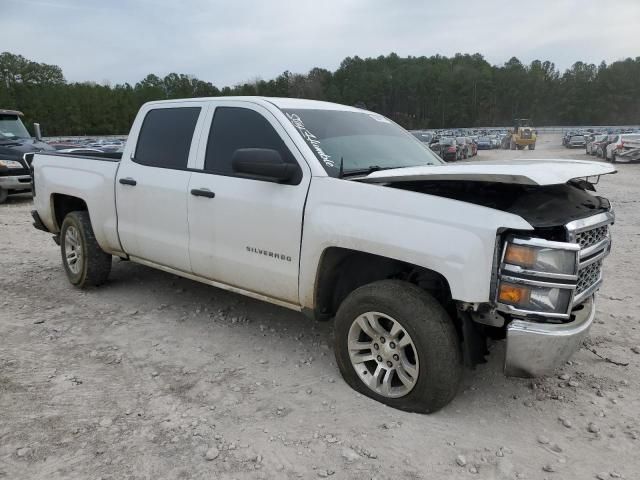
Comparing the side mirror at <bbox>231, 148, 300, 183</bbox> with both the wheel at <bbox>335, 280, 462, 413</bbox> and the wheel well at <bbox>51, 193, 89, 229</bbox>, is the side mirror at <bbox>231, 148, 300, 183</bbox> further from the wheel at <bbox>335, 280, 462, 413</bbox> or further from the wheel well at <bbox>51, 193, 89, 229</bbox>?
the wheel well at <bbox>51, 193, 89, 229</bbox>

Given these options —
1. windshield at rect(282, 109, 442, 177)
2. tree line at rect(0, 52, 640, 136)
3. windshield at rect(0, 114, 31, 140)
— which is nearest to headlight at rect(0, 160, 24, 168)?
windshield at rect(0, 114, 31, 140)

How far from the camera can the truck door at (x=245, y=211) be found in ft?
11.3

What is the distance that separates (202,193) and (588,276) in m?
2.68

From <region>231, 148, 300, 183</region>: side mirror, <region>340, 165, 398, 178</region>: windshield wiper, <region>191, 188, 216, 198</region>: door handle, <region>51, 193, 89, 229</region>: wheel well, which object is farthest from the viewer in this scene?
<region>51, 193, 89, 229</region>: wheel well

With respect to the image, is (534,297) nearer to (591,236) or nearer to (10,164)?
(591,236)

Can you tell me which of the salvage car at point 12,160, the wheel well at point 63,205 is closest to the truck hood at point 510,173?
the wheel well at point 63,205

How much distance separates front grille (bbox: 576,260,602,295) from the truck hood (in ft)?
1.78

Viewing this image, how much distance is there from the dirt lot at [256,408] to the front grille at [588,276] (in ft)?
2.52

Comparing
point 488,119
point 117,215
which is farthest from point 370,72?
point 117,215

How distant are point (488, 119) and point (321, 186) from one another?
133 metres

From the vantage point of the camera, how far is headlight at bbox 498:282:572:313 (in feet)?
8.64

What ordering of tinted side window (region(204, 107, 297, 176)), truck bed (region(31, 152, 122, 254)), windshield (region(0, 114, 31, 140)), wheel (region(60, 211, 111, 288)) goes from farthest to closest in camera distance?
windshield (region(0, 114, 31, 140)) < wheel (region(60, 211, 111, 288)) < truck bed (region(31, 152, 122, 254)) < tinted side window (region(204, 107, 297, 176))

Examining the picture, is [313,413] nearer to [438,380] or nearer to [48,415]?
[438,380]

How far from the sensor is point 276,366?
3.75 m
